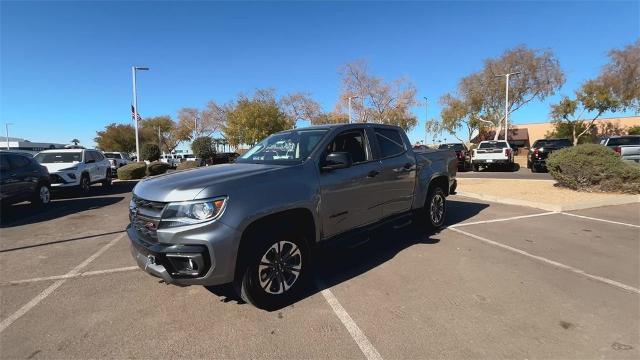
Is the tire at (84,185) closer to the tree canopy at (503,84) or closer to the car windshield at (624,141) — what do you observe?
the car windshield at (624,141)

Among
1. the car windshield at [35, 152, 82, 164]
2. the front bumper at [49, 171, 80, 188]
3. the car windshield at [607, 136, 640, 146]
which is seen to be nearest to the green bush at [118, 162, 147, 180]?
the car windshield at [35, 152, 82, 164]

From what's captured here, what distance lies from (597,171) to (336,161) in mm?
9603

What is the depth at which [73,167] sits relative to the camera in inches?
539

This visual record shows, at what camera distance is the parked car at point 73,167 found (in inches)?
525

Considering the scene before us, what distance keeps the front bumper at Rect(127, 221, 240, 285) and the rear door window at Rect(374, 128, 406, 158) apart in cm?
273

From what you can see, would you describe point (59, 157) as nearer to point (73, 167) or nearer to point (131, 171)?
point (73, 167)

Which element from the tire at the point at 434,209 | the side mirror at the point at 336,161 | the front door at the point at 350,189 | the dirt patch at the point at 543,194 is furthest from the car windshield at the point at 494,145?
the side mirror at the point at 336,161

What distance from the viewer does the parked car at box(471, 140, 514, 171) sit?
20.9 meters

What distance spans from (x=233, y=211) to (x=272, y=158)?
1.39 meters

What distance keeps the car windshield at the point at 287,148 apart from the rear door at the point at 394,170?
3.41 ft

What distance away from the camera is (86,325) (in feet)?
11.6

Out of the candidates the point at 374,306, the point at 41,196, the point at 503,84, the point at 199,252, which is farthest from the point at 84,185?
the point at 503,84

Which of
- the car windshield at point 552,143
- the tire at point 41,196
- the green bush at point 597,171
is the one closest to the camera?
the green bush at point 597,171

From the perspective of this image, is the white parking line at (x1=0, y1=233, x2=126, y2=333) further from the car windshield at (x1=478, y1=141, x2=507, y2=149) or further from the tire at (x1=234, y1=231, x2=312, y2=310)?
the car windshield at (x1=478, y1=141, x2=507, y2=149)
